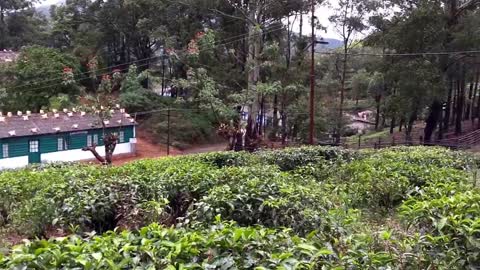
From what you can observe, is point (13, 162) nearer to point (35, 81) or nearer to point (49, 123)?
point (49, 123)

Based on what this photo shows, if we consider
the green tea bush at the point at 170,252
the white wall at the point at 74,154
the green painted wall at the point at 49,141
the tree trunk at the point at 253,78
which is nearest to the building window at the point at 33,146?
the green painted wall at the point at 49,141

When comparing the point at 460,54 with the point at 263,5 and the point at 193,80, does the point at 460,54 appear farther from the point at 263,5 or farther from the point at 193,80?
the point at 193,80

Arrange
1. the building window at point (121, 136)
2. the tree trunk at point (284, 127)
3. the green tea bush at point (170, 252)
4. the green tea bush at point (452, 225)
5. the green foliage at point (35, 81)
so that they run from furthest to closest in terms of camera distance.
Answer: the green foliage at point (35, 81), the tree trunk at point (284, 127), the building window at point (121, 136), the green tea bush at point (452, 225), the green tea bush at point (170, 252)

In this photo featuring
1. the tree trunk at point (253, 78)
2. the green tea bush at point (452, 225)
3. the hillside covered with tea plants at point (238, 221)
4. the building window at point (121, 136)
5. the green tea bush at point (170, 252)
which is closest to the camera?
the green tea bush at point (170, 252)

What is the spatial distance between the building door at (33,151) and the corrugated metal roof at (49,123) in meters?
0.54

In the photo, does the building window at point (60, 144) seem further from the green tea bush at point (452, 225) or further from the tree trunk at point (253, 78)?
the green tea bush at point (452, 225)

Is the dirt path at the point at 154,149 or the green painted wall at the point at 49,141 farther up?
the green painted wall at the point at 49,141

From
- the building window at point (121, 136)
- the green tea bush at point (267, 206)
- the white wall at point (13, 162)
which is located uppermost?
the green tea bush at point (267, 206)

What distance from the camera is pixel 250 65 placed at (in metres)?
23.0

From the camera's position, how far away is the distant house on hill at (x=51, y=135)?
2339 centimetres

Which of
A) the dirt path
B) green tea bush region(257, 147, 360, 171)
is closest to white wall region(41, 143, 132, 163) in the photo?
the dirt path

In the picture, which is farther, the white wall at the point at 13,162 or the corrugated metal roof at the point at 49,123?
the corrugated metal roof at the point at 49,123

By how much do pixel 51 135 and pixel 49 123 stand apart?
0.63 metres

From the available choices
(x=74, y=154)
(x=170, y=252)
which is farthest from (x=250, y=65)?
(x=170, y=252)
